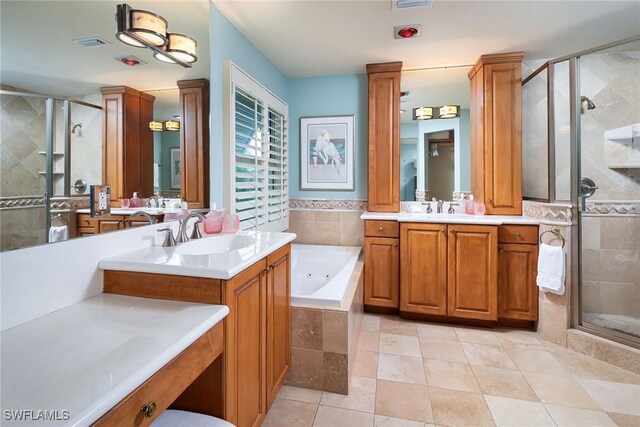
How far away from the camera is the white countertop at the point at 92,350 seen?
22.3 inches

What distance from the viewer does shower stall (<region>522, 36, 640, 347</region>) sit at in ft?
7.61

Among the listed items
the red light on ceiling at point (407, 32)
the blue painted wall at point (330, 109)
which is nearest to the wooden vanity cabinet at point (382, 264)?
the blue painted wall at point (330, 109)

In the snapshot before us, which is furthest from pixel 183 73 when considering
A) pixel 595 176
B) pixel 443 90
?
pixel 595 176

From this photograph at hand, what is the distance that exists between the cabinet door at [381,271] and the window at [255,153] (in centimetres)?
97

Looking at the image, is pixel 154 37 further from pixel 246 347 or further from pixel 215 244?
pixel 246 347

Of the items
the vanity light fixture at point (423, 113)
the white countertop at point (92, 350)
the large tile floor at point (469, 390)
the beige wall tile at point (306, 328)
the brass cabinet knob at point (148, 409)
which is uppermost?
the vanity light fixture at point (423, 113)

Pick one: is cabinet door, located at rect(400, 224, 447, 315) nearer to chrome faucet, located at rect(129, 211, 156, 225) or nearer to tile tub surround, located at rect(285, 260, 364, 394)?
tile tub surround, located at rect(285, 260, 364, 394)

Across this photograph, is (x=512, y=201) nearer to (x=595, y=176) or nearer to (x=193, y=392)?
(x=595, y=176)

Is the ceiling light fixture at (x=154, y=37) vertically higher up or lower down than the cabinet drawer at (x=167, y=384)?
higher up

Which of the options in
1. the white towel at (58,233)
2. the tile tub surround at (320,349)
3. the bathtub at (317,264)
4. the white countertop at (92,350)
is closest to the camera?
the white countertop at (92,350)

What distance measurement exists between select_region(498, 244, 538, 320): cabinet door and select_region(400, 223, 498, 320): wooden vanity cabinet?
118mm

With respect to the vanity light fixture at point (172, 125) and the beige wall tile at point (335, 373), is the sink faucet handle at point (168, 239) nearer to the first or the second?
the vanity light fixture at point (172, 125)

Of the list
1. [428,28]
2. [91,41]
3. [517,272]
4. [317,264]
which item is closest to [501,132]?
[428,28]

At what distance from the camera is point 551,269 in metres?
2.28
